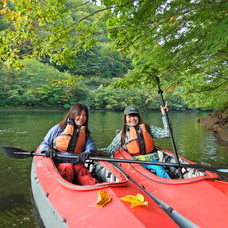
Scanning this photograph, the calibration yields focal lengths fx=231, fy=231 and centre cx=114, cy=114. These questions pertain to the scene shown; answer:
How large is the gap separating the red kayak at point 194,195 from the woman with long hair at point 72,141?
0.93 metres

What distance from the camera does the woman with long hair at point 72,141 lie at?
366 cm

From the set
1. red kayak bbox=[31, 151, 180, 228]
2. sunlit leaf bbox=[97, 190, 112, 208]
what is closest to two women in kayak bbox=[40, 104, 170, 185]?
red kayak bbox=[31, 151, 180, 228]

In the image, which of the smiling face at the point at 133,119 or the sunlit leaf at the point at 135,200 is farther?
the smiling face at the point at 133,119

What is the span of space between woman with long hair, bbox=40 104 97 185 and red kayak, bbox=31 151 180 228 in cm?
37

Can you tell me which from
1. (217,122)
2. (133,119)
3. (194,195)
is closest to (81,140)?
(133,119)

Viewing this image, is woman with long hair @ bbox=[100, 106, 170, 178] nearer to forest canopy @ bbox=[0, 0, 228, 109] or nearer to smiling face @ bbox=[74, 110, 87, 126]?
smiling face @ bbox=[74, 110, 87, 126]

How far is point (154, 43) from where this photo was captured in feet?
17.4

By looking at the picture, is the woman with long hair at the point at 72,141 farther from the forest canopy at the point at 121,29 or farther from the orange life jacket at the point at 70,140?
the forest canopy at the point at 121,29

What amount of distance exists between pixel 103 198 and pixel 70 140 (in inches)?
62.5

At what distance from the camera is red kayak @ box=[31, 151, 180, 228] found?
2.17m

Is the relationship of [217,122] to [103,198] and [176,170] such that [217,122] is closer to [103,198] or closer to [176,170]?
[176,170]

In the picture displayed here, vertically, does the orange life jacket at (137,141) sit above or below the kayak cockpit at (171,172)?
above

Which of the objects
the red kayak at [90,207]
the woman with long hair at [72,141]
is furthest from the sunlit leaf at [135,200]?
the woman with long hair at [72,141]

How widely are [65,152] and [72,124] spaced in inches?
18.8
